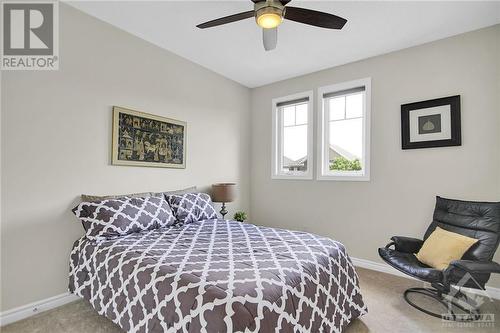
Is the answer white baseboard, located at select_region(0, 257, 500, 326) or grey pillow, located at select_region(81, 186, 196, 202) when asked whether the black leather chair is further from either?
grey pillow, located at select_region(81, 186, 196, 202)

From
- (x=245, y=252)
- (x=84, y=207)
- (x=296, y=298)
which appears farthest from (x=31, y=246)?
(x=296, y=298)

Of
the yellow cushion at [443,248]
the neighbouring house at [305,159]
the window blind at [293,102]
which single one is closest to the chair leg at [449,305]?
the yellow cushion at [443,248]

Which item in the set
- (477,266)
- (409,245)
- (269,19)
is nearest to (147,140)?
(269,19)

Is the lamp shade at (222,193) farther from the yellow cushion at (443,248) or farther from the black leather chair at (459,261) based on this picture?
the yellow cushion at (443,248)

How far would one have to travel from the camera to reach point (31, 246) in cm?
219

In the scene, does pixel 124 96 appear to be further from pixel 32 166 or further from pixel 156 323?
pixel 156 323

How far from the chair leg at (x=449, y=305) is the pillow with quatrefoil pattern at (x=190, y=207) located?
7.36ft

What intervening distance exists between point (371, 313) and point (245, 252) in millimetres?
1311

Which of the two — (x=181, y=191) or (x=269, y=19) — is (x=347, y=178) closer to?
(x=181, y=191)

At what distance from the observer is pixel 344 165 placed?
363 centimetres

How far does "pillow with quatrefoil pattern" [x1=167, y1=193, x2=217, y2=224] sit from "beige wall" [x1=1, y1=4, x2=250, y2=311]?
41 cm

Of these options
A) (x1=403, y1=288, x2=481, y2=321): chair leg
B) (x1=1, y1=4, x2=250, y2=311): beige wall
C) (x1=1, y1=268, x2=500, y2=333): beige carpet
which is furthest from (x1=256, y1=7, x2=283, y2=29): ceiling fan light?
(x1=403, y1=288, x2=481, y2=321): chair leg

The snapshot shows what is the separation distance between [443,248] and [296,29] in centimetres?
261

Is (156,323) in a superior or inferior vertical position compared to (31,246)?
inferior
